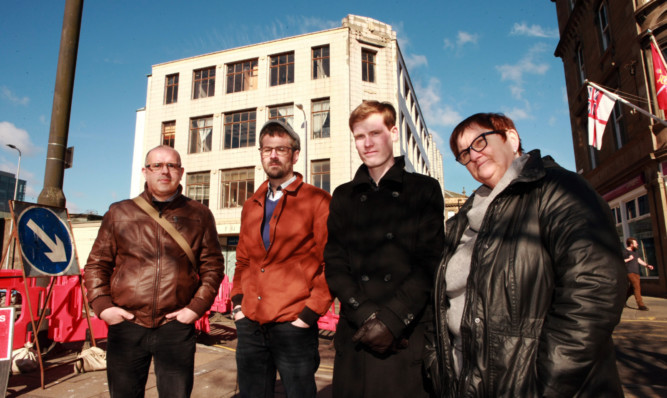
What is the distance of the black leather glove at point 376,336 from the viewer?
198 centimetres

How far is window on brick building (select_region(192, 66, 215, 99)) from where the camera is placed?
2788 cm

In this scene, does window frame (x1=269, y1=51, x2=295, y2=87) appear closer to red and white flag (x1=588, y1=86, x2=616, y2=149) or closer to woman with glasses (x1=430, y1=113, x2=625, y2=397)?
red and white flag (x1=588, y1=86, x2=616, y2=149)

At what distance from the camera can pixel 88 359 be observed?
5.01 m

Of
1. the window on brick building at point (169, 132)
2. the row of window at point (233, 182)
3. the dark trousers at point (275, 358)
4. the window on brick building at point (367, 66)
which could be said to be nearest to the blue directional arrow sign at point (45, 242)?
the dark trousers at point (275, 358)

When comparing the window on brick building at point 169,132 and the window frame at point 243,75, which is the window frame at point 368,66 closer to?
the window frame at point 243,75

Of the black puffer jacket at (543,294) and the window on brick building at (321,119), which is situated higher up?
the window on brick building at (321,119)

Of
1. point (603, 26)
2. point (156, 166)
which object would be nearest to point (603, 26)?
point (603, 26)

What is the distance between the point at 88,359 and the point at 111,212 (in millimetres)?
3179

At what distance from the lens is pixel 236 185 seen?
83.7 feet

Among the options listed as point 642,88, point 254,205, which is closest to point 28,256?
point 254,205

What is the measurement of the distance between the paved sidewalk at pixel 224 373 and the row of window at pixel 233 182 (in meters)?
16.8

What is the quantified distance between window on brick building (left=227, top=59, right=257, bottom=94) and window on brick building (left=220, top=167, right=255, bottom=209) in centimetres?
598

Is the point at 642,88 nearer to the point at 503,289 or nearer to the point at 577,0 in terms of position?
the point at 577,0

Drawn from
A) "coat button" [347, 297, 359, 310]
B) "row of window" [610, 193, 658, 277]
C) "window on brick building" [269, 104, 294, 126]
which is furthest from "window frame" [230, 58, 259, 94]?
"coat button" [347, 297, 359, 310]
